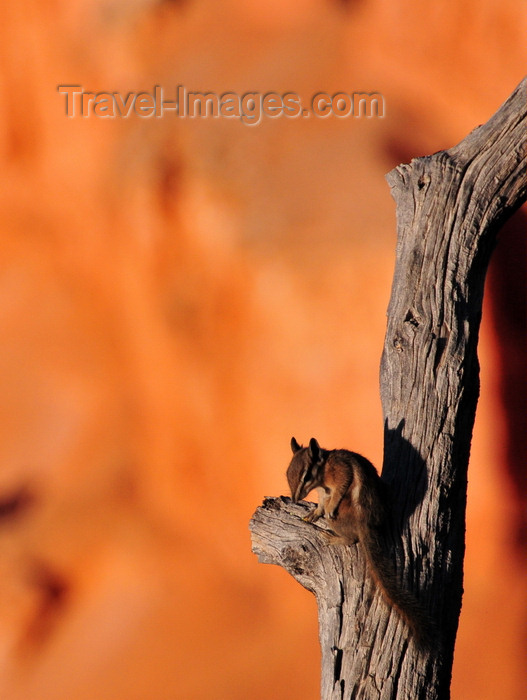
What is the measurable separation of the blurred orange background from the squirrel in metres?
2.54

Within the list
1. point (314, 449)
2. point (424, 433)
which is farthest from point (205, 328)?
point (424, 433)

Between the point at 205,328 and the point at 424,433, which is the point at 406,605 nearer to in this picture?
the point at 424,433

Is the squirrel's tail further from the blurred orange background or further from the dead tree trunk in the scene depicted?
the blurred orange background

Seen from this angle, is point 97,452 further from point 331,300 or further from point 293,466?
point 293,466

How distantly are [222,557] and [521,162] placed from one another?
3.57 m

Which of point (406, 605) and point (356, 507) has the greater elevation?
point (356, 507)

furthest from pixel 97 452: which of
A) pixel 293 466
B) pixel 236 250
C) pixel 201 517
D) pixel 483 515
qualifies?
pixel 293 466

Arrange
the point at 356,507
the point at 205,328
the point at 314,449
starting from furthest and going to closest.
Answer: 1. the point at 205,328
2. the point at 314,449
3. the point at 356,507

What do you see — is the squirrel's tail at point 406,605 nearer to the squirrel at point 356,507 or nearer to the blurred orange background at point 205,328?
the squirrel at point 356,507

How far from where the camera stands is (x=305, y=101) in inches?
213

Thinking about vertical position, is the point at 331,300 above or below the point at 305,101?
below

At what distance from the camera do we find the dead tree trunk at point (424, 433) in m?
2.15

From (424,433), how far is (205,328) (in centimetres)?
326

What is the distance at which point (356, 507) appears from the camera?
225 centimetres
